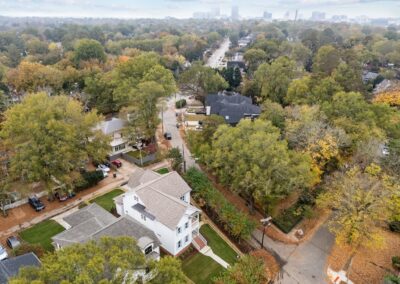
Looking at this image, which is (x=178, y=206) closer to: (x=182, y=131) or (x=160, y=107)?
(x=160, y=107)

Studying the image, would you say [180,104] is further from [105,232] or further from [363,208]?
[363,208]

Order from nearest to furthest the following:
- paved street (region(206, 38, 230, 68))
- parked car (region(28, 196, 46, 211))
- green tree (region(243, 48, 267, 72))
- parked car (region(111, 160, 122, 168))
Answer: parked car (region(28, 196, 46, 211))
parked car (region(111, 160, 122, 168))
green tree (region(243, 48, 267, 72))
paved street (region(206, 38, 230, 68))

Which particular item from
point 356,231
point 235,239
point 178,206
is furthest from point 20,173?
point 356,231

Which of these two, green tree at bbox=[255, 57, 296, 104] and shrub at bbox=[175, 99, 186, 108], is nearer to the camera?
green tree at bbox=[255, 57, 296, 104]

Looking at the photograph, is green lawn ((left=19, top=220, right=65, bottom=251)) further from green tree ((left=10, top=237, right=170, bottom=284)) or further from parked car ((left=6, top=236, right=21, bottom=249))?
green tree ((left=10, top=237, right=170, bottom=284))

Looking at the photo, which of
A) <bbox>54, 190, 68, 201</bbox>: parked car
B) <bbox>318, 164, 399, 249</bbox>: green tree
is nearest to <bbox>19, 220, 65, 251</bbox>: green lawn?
<bbox>54, 190, 68, 201</bbox>: parked car

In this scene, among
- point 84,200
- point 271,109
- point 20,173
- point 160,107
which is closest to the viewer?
point 20,173
